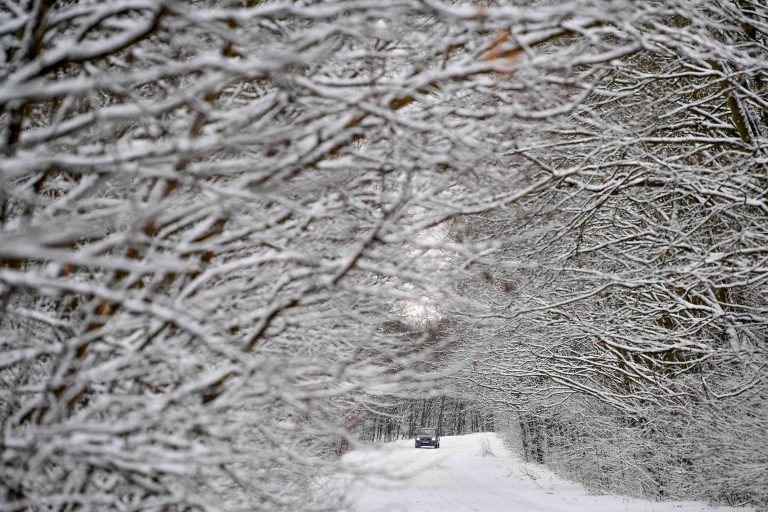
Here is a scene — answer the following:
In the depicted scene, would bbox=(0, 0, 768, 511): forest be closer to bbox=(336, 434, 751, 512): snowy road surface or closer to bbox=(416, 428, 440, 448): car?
bbox=(336, 434, 751, 512): snowy road surface

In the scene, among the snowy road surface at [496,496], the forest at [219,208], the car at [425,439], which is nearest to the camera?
the forest at [219,208]

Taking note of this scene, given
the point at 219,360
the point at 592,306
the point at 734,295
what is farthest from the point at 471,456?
the point at 219,360

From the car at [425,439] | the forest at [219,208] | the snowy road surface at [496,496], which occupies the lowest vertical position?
the car at [425,439]

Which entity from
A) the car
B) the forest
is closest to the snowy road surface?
the forest

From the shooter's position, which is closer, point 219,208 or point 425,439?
point 219,208

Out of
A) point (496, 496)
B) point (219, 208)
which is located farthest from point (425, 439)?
point (219, 208)

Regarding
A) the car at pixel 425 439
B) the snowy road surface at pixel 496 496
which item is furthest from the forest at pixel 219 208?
the car at pixel 425 439

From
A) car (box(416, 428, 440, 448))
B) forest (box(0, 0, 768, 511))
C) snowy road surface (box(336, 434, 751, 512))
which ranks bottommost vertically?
car (box(416, 428, 440, 448))

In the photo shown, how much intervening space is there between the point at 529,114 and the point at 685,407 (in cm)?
637

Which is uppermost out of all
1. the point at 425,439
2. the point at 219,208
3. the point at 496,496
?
the point at 219,208

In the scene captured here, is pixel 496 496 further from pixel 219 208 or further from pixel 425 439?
pixel 425 439

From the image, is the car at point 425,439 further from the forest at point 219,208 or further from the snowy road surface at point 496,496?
the forest at point 219,208

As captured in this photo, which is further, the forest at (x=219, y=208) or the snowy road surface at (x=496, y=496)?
the snowy road surface at (x=496, y=496)

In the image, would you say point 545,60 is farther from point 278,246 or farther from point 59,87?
point 59,87
